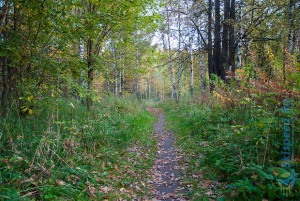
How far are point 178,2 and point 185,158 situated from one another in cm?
1562

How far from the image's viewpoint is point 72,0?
200 inches

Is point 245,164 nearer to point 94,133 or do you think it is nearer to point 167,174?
point 167,174

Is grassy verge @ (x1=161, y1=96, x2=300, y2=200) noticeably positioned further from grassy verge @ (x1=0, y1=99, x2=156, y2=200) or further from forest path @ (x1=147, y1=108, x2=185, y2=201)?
grassy verge @ (x1=0, y1=99, x2=156, y2=200)

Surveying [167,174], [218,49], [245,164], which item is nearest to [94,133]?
[167,174]

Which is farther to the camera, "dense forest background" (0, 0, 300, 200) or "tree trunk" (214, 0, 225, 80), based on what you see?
"tree trunk" (214, 0, 225, 80)

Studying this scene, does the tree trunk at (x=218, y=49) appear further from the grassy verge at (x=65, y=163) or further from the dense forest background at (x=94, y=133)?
the grassy verge at (x=65, y=163)

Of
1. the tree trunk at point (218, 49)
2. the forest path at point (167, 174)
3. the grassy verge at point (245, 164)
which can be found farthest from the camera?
the tree trunk at point (218, 49)

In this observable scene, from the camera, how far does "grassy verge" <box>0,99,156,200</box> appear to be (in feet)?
10.3

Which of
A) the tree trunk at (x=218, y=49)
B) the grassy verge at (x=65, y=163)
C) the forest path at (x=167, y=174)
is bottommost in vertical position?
the forest path at (x=167, y=174)

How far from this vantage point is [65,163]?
3816 millimetres

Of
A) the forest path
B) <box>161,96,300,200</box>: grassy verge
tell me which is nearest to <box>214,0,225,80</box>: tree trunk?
<box>161,96,300,200</box>: grassy verge

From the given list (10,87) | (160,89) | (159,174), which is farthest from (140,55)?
(160,89)

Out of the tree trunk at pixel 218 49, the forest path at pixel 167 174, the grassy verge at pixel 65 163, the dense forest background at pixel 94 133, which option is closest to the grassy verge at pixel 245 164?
the dense forest background at pixel 94 133

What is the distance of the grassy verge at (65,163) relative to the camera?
3.12 meters
